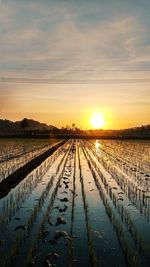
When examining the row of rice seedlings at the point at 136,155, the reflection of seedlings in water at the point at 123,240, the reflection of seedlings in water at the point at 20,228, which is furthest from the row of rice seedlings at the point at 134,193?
the row of rice seedlings at the point at 136,155

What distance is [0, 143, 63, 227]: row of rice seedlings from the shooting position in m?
8.85

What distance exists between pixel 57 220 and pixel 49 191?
160 inches

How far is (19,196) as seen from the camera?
11469mm

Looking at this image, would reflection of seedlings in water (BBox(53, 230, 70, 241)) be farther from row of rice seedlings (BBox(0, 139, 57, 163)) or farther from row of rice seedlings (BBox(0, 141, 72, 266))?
row of rice seedlings (BBox(0, 139, 57, 163))

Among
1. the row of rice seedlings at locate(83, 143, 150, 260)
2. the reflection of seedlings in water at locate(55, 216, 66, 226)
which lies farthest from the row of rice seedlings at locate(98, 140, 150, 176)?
the reflection of seedlings in water at locate(55, 216, 66, 226)

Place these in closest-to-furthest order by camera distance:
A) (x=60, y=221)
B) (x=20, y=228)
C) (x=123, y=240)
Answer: (x=123, y=240) < (x=20, y=228) < (x=60, y=221)

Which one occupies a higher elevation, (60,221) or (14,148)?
(14,148)

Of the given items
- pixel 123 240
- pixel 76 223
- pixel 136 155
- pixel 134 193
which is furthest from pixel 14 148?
pixel 123 240

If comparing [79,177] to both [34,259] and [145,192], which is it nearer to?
[145,192]

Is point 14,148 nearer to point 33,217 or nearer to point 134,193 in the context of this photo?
point 134,193

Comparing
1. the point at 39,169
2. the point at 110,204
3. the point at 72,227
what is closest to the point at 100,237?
the point at 72,227

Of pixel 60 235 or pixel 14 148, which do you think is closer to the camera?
pixel 60 235

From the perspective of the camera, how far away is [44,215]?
29.6 ft

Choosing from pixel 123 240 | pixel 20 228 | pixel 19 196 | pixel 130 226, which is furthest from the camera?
pixel 19 196
